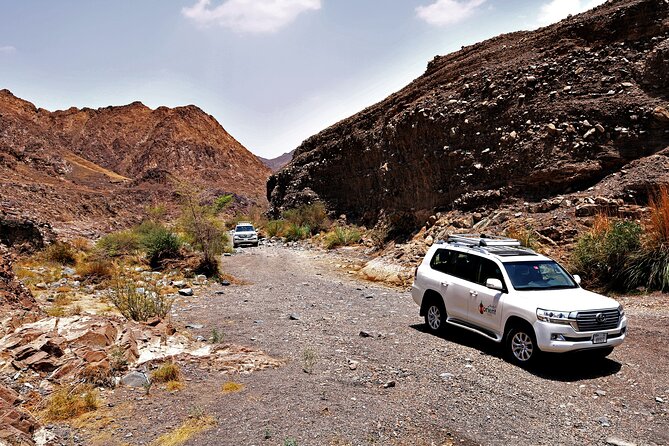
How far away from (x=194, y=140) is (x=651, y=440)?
342ft

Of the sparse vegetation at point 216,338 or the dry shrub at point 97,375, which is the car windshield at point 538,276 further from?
the dry shrub at point 97,375

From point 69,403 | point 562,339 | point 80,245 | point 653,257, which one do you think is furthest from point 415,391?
point 80,245

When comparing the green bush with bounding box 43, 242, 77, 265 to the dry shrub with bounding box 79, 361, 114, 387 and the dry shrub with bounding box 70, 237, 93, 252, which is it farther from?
the dry shrub with bounding box 79, 361, 114, 387

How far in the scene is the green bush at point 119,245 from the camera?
74.7 feet

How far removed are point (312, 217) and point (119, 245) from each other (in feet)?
54.1

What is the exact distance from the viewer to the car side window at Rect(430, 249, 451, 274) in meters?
9.77

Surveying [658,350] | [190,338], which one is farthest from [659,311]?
[190,338]

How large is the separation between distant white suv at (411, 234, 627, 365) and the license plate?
15 millimetres

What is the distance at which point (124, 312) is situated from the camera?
1016 cm

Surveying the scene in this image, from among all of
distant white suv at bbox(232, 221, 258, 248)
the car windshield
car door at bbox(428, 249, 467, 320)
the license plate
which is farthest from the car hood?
distant white suv at bbox(232, 221, 258, 248)

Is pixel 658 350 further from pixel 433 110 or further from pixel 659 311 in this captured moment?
pixel 433 110

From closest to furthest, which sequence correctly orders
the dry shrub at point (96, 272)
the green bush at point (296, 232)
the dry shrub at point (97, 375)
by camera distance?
1. the dry shrub at point (97, 375)
2. the dry shrub at point (96, 272)
3. the green bush at point (296, 232)

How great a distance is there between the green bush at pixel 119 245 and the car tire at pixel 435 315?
17.1m

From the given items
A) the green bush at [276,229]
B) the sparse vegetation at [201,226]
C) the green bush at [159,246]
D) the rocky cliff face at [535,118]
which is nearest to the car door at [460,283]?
the rocky cliff face at [535,118]
